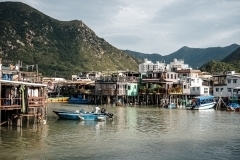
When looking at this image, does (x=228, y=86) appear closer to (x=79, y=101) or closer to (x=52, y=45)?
(x=79, y=101)

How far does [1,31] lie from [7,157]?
129m

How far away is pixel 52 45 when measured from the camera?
151 metres

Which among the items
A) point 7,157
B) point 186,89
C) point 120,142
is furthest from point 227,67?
point 7,157

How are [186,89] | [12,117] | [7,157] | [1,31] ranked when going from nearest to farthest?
1. [7,157]
2. [12,117]
3. [186,89]
4. [1,31]

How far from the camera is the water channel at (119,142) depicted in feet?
75.0

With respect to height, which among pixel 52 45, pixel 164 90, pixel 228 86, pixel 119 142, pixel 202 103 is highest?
pixel 52 45

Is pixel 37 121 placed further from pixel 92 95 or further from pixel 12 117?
pixel 92 95

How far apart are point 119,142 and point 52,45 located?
129 metres

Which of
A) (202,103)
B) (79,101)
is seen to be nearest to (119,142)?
(202,103)

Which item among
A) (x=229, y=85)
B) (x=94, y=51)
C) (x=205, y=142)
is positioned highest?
(x=94, y=51)

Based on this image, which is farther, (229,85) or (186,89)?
(186,89)

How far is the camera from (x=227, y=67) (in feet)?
386

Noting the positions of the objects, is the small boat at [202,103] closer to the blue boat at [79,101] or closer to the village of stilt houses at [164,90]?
the village of stilt houses at [164,90]

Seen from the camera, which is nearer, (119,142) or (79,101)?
(119,142)
